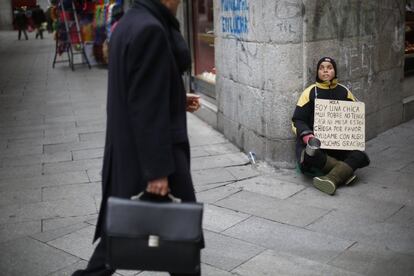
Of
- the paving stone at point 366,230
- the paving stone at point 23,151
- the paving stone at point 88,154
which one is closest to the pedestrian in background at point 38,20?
the paving stone at point 23,151

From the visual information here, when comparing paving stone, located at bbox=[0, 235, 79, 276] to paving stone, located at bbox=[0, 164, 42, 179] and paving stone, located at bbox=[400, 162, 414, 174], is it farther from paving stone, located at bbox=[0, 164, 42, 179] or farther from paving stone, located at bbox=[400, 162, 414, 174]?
paving stone, located at bbox=[400, 162, 414, 174]

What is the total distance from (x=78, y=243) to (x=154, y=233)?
5.90 ft

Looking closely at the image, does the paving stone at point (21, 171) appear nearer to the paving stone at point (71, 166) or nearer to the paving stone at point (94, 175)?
the paving stone at point (71, 166)

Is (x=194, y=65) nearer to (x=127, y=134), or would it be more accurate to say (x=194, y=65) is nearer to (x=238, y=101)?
(x=238, y=101)

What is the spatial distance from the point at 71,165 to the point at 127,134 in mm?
3791

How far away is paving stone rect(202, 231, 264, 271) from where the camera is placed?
3773 millimetres

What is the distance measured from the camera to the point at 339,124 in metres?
5.43

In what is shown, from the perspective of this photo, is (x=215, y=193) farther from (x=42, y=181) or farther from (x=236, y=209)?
(x=42, y=181)

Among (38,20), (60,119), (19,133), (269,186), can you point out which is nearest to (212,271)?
(269,186)

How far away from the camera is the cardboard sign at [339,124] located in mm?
5402

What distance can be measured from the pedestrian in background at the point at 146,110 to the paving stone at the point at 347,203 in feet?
7.64

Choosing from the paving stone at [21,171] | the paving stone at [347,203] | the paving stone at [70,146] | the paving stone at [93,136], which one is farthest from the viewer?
the paving stone at [93,136]

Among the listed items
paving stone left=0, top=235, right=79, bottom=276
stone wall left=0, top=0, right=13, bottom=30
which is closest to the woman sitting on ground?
paving stone left=0, top=235, right=79, bottom=276

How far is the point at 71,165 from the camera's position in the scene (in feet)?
20.5
